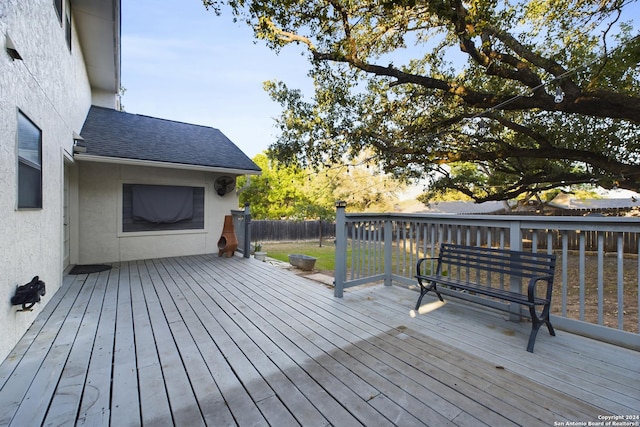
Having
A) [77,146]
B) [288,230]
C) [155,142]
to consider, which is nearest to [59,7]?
[77,146]

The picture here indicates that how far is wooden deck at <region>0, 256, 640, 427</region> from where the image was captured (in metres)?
1.62

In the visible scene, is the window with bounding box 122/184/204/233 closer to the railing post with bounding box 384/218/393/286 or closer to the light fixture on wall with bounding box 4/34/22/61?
the light fixture on wall with bounding box 4/34/22/61

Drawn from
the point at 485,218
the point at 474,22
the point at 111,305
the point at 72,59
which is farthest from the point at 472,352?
the point at 72,59

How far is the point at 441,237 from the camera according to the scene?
3.67 meters

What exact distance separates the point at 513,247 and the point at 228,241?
5774 mm

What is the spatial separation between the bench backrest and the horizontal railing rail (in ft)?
0.41

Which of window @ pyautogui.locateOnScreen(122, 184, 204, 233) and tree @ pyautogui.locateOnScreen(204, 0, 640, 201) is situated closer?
tree @ pyautogui.locateOnScreen(204, 0, 640, 201)

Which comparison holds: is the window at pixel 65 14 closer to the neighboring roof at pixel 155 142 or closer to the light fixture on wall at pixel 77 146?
the light fixture on wall at pixel 77 146

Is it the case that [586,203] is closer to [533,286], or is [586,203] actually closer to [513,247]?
[513,247]

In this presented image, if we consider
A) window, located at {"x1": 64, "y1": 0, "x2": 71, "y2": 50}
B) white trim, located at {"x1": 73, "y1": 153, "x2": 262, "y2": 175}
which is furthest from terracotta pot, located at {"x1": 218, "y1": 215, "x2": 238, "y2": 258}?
window, located at {"x1": 64, "y1": 0, "x2": 71, "y2": 50}

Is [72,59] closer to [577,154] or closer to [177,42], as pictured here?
[177,42]

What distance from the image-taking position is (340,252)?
388cm

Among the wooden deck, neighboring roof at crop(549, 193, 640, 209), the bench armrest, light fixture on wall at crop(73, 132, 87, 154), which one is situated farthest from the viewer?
neighboring roof at crop(549, 193, 640, 209)

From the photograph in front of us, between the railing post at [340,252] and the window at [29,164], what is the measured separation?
320 centimetres
